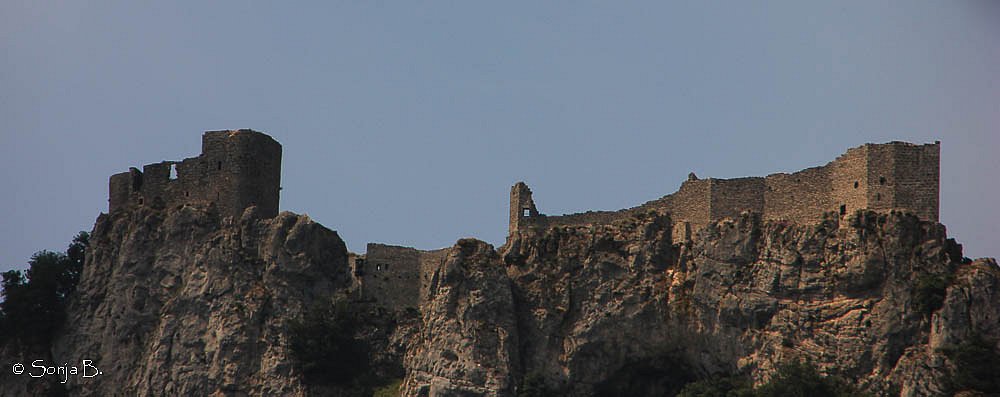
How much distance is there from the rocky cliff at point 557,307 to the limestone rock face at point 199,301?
3.8 inches

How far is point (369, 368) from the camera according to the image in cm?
8906

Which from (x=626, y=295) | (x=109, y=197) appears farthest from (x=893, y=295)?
(x=109, y=197)

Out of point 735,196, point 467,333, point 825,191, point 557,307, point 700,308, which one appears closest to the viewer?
point 825,191

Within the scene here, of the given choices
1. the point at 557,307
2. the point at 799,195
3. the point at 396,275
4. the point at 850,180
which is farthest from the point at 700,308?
the point at 396,275

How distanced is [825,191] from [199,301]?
→ 34.6m

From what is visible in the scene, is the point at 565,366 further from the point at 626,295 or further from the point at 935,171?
the point at 935,171

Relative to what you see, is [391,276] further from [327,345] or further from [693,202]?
[693,202]

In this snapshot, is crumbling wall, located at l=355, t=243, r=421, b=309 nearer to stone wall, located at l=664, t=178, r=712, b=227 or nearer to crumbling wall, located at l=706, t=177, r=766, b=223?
stone wall, located at l=664, t=178, r=712, b=227

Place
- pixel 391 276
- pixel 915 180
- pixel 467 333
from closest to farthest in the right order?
pixel 915 180 < pixel 467 333 < pixel 391 276

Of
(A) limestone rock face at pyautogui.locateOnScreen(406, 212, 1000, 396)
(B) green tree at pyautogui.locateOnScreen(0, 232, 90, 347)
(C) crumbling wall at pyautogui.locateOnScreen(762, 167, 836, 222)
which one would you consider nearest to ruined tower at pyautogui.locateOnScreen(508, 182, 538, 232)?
(A) limestone rock face at pyautogui.locateOnScreen(406, 212, 1000, 396)

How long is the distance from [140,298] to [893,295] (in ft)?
137

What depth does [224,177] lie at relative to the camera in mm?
92125

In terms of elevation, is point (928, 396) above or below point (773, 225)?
below

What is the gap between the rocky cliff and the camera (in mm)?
77062
